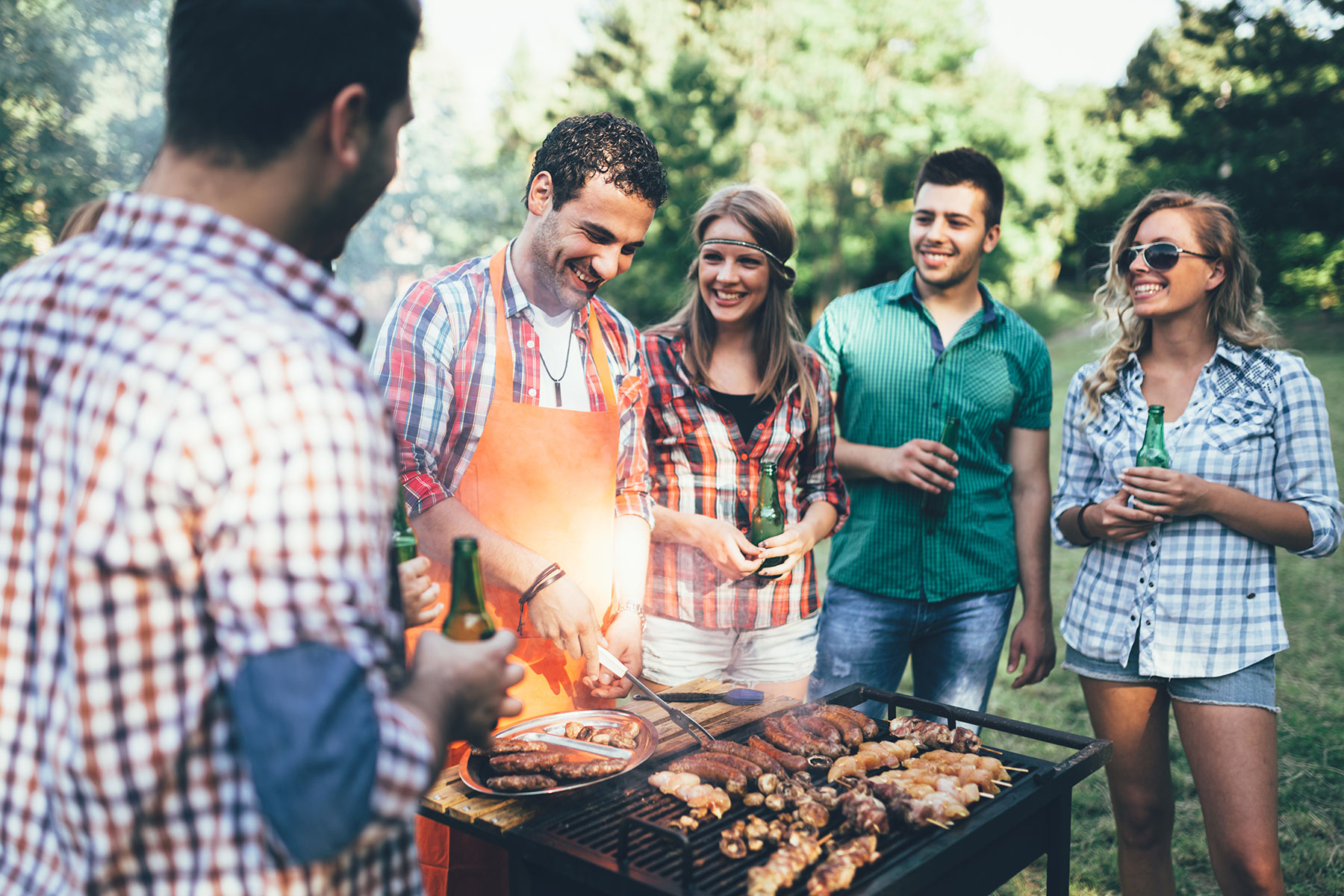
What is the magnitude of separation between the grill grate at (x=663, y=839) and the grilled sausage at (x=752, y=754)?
0.13m

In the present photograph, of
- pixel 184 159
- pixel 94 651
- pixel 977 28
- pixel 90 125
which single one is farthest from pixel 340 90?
pixel 977 28

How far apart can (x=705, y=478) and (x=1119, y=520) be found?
57.9 inches

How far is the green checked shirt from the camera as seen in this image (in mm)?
3686

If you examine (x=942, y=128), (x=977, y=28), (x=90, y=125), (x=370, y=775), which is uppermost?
(x=977, y=28)

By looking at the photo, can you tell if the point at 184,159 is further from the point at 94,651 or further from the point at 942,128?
the point at 942,128

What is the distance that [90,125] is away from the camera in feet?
45.5

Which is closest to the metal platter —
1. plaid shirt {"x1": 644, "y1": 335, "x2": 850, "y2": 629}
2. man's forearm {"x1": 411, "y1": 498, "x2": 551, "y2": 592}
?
man's forearm {"x1": 411, "y1": 498, "x2": 551, "y2": 592}

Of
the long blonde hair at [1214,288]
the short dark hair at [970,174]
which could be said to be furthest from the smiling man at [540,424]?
the long blonde hair at [1214,288]

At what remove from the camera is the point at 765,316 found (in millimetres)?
3596

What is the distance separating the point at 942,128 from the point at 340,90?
28.3 metres

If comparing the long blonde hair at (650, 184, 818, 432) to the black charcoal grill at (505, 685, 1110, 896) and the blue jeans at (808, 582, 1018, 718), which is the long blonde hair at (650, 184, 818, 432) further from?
the black charcoal grill at (505, 685, 1110, 896)

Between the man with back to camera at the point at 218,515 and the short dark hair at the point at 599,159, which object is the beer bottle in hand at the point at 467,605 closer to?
the man with back to camera at the point at 218,515

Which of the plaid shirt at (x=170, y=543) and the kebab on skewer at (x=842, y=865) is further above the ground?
the plaid shirt at (x=170, y=543)

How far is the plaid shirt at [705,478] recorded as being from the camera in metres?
3.41
